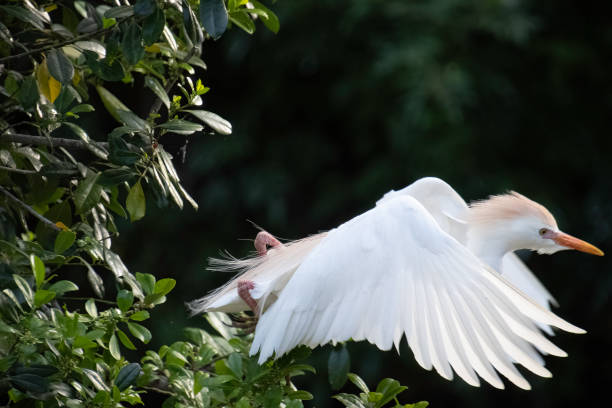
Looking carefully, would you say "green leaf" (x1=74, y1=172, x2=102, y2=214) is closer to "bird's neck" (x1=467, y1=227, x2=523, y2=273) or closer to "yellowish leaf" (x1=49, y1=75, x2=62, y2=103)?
"yellowish leaf" (x1=49, y1=75, x2=62, y2=103)

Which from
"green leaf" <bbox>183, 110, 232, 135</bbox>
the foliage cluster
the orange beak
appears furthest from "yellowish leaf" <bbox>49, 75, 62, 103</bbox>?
the orange beak

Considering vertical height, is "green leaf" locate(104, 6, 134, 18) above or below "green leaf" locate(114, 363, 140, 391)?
above

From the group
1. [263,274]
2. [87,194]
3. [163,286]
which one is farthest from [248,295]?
[87,194]

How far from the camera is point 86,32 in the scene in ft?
3.68

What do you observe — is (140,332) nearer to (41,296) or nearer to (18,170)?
(41,296)

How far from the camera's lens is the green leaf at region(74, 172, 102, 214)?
110 cm

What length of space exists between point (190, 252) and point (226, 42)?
1012 millimetres

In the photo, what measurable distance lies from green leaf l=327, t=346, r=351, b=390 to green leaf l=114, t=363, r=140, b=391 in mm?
279

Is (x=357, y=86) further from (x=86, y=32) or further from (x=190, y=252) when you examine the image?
(x=86, y=32)

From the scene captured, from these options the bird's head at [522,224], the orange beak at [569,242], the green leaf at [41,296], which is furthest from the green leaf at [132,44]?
the orange beak at [569,242]

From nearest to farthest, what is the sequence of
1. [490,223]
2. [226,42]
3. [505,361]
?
[505,361]
[490,223]
[226,42]

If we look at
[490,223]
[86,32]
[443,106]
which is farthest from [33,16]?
[443,106]

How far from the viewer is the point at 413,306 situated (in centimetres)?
113

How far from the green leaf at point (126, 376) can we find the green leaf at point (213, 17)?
454 mm
